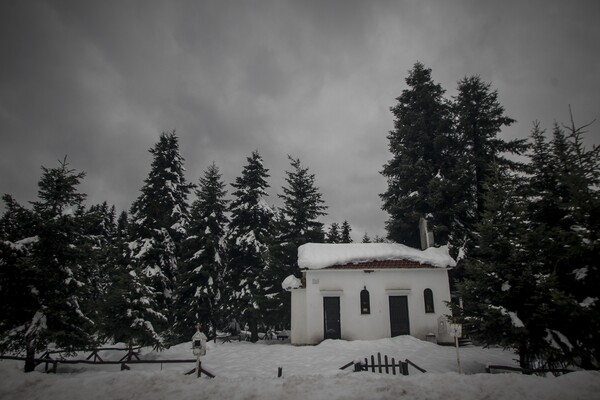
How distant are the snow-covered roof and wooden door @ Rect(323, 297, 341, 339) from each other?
2256 mm

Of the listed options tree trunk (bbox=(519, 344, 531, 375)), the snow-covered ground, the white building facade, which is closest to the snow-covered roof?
the white building facade

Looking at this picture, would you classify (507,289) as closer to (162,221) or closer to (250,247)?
(250,247)

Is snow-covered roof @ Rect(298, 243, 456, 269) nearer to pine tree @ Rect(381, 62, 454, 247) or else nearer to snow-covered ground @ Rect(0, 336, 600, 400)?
pine tree @ Rect(381, 62, 454, 247)

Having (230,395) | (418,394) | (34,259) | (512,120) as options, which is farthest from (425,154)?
(34,259)

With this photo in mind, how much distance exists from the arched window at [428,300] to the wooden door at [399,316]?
4.19ft

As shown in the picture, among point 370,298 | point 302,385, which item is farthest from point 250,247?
point 302,385

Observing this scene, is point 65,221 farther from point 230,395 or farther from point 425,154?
point 425,154

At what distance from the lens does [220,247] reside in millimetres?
26625

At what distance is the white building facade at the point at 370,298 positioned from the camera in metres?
19.4

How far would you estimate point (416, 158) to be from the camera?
27.0 meters

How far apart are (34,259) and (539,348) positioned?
62.4ft

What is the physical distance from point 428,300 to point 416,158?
12.5 metres

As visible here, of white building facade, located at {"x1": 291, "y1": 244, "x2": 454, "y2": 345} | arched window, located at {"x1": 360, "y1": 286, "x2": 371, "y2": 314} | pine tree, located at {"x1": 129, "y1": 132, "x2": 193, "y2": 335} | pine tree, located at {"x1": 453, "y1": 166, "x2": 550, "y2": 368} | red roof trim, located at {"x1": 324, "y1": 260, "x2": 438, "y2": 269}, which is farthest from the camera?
pine tree, located at {"x1": 129, "y1": 132, "x2": 193, "y2": 335}

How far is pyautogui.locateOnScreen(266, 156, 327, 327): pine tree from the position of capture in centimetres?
2459
